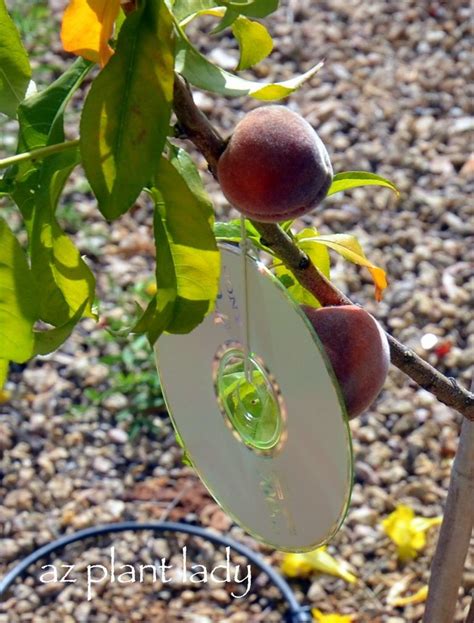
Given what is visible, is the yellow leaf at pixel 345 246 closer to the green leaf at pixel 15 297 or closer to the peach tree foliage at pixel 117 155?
the peach tree foliage at pixel 117 155

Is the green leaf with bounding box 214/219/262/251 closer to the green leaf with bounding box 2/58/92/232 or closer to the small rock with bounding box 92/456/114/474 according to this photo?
the green leaf with bounding box 2/58/92/232

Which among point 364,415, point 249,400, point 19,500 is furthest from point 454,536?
point 19,500

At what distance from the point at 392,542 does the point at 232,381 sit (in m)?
1.13

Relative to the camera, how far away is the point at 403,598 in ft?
6.01

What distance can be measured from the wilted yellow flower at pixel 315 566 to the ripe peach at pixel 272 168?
123 cm

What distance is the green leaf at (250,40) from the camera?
0.82 metres

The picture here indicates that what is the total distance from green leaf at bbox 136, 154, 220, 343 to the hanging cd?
0.06m

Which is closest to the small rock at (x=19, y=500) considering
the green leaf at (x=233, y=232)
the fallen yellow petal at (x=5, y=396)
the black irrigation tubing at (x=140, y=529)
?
the black irrigation tubing at (x=140, y=529)

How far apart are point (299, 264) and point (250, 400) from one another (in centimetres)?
14

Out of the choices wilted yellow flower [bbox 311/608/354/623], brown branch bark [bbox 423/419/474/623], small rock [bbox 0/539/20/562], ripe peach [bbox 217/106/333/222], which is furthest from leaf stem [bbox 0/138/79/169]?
small rock [bbox 0/539/20/562]

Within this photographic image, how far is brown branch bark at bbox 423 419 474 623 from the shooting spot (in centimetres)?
116

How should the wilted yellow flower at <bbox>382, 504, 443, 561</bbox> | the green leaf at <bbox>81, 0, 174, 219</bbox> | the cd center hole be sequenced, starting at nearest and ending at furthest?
the green leaf at <bbox>81, 0, 174, 219</bbox>, the cd center hole, the wilted yellow flower at <bbox>382, 504, 443, 561</bbox>

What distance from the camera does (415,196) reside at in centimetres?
→ 264

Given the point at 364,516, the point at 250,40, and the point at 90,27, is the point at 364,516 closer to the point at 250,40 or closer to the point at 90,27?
the point at 250,40
